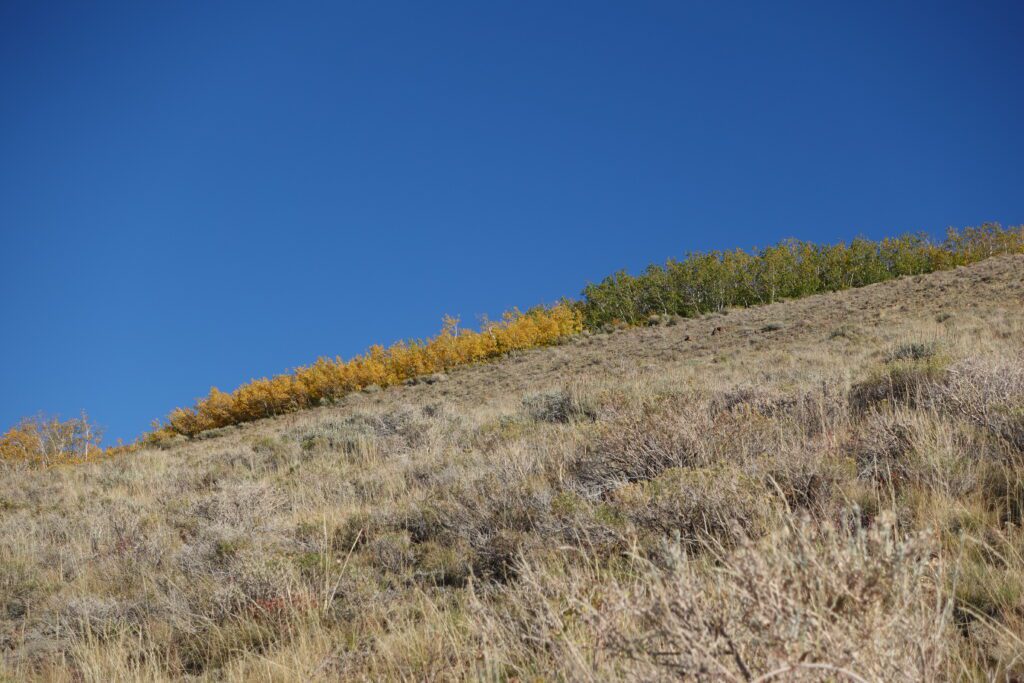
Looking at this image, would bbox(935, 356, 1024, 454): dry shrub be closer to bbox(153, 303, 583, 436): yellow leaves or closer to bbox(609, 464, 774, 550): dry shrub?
bbox(609, 464, 774, 550): dry shrub

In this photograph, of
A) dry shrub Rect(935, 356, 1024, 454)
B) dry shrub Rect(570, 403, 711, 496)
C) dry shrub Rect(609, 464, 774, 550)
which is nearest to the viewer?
dry shrub Rect(609, 464, 774, 550)

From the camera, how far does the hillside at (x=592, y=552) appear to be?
59.7 inches

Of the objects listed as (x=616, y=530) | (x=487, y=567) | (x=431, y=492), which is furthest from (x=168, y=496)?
(x=616, y=530)

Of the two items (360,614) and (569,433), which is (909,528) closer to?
(360,614)

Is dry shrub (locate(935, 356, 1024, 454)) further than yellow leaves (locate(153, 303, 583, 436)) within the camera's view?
No

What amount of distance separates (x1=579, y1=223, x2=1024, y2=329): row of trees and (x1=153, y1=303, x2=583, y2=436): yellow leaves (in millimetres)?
18212

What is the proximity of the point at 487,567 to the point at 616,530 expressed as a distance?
109 cm

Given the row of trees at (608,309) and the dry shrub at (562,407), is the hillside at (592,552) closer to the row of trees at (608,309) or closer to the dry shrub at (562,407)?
the dry shrub at (562,407)

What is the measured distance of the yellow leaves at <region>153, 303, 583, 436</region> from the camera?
3969cm

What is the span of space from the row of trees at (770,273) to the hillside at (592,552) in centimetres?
5169

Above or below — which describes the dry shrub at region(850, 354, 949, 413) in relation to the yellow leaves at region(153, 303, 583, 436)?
below

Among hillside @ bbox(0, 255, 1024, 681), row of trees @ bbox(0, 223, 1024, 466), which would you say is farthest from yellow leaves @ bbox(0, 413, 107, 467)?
hillside @ bbox(0, 255, 1024, 681)

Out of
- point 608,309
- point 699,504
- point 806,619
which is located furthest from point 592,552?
point 608,309

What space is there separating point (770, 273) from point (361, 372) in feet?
141
